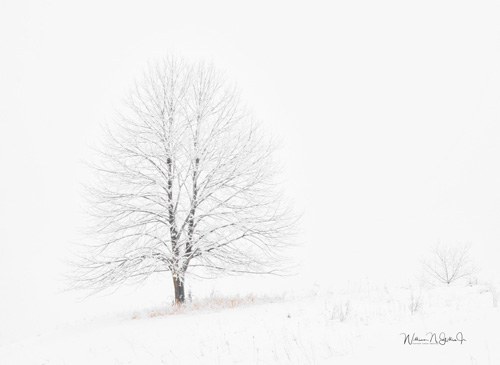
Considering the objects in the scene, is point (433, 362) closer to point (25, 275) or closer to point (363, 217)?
point (25, 275)

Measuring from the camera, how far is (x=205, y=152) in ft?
33.8

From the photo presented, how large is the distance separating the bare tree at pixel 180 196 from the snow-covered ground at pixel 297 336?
1521 mm

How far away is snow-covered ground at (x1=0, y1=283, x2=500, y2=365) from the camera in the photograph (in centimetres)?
406
